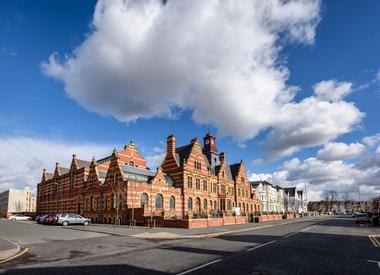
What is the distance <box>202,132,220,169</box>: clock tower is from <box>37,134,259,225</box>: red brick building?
8.6 inches

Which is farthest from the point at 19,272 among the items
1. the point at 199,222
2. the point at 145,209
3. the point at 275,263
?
the point at 145,209

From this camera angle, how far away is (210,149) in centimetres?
6975

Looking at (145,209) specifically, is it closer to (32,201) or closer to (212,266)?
(212,266)

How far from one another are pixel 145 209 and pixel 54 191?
38.3 metres

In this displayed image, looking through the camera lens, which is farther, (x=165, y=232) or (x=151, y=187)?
(x=151, y=187)

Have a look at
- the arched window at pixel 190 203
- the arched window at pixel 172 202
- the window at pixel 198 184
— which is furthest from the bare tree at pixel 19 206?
the arched window at pixel 172 202

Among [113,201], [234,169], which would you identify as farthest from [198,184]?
[234,169]

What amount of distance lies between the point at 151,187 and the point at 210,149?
25.7 meters

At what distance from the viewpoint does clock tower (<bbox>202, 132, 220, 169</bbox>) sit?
69125 mm

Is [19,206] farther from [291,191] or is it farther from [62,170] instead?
[291,191]

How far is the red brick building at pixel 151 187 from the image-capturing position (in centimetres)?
4438

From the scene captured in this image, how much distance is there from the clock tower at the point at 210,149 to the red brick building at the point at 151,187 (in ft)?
0.72

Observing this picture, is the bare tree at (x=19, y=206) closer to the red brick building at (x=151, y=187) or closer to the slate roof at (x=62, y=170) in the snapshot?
the red brick building at (x=151, y=187)

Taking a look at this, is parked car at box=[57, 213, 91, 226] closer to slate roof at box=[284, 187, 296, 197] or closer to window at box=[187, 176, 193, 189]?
window at box=[187, 176, 193, 189]
